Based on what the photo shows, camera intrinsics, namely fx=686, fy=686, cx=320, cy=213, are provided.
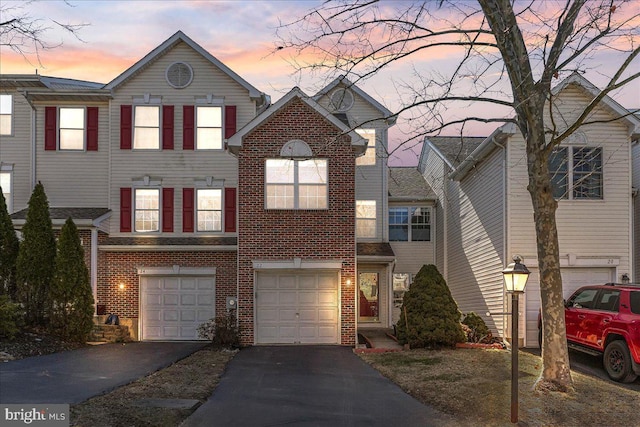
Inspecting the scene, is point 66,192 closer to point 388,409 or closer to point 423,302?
point 423,302

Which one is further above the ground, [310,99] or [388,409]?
[310,99]

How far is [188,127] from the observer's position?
2381cm

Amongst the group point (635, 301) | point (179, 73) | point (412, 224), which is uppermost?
point (179, 73)

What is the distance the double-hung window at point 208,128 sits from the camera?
78.5ft

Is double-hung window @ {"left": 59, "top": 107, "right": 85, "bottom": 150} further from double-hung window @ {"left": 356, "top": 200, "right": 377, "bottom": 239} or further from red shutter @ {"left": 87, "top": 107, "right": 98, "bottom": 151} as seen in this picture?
double-hung window @ {"left": 356, "top": 200, "right": 377, "bottom": 239}

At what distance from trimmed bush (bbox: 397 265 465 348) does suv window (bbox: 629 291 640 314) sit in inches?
199

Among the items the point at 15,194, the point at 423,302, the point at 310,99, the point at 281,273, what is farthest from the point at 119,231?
the point at 423,302

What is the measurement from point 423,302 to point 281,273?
4.58m

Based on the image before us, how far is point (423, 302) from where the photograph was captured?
18.6 m

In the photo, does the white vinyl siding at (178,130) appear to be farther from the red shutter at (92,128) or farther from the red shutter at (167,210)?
the red shutter at (92,128)

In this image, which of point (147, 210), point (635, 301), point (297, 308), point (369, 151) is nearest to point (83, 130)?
point (147, 210)

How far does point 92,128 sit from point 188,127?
134 inches

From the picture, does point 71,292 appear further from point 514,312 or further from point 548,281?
point 514,312

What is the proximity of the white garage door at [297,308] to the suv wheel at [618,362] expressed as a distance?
856cm
